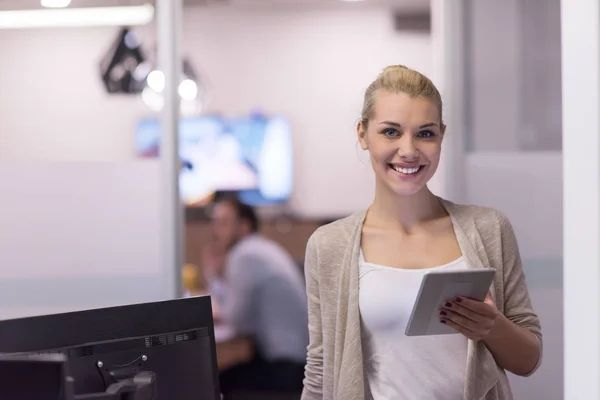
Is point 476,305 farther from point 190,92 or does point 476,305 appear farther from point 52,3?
point 190,92

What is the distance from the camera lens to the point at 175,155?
122 inches

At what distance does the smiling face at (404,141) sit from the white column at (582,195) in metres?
0.83

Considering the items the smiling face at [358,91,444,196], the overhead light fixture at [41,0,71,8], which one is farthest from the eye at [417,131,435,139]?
the overhead light fixture at [41,0,71,8]

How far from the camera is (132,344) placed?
1.61 m

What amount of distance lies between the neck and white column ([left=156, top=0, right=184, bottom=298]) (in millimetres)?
1138

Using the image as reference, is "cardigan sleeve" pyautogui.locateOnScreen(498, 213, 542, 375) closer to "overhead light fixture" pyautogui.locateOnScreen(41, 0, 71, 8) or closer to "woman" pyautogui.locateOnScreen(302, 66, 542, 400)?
"woman" pyautogui.locateOnScreen(302, 66, 542, 400)

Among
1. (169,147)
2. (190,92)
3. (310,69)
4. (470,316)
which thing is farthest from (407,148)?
(310,69)

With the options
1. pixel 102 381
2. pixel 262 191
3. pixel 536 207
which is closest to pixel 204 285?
pixel 262 191

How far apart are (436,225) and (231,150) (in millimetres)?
5054

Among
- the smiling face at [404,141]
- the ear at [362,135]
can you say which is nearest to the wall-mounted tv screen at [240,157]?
the ear at [362,135]

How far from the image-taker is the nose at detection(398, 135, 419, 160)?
6.59ft

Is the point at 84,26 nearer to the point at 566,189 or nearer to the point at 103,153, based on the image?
the point at 103,153

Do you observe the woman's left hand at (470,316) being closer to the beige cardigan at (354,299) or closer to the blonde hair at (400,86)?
the beige cardigan at (354,299)

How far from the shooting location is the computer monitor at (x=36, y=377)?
49.3 inches
